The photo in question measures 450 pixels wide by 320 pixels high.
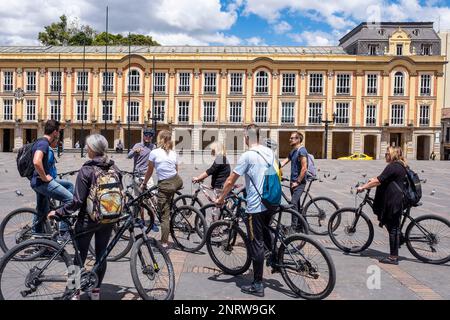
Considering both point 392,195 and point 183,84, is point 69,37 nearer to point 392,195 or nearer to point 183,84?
point 183,84

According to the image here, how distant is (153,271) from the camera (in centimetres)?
444

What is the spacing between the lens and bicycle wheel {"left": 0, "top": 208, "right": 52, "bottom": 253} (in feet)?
19.9

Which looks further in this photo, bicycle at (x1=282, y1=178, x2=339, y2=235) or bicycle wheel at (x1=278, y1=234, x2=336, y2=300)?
bicycle at (x1=282, y1=178, x2=339, y2=235)

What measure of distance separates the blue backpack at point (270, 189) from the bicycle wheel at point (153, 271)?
1.26 metres

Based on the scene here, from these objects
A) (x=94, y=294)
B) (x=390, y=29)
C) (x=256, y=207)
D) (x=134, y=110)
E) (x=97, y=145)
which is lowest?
(x=94, y=294)

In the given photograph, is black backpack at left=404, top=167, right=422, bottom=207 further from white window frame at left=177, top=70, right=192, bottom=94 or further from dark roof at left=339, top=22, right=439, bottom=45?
dark roof at left=339, top=22, right=439, bottom=45

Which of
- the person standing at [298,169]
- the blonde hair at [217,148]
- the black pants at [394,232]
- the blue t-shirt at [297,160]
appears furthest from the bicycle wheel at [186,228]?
the black pants at [394,232]

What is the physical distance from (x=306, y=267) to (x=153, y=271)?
1.72 metres

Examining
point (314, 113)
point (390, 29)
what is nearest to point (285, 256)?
point (314, 113)

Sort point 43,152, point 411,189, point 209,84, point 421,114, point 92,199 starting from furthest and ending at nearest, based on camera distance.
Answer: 1. point 209,84
2. point 421,114
3. point 411,189
4. point 43,152
5. point 92,199

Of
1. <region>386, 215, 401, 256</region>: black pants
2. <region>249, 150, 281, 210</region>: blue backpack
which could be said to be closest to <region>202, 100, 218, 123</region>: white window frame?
<region>386, 215, 401, 256</region>: black pants

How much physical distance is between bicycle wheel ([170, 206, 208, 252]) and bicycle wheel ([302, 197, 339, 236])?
2.26 meters

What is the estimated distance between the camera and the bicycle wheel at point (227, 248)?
5621 millimetres

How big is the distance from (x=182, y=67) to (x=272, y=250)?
48.7 m
